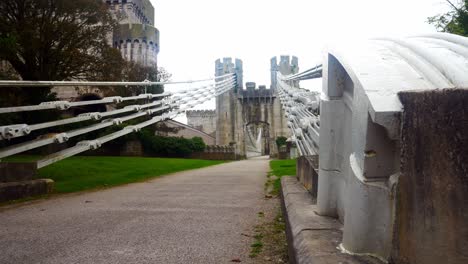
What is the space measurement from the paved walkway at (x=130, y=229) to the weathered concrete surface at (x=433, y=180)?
4.36ft

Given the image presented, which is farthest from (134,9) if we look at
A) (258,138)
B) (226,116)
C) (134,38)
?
(258,138)

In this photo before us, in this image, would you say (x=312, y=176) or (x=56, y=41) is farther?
(x=56, y=41)

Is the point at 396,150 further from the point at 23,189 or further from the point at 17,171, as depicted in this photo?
the point at 17,171

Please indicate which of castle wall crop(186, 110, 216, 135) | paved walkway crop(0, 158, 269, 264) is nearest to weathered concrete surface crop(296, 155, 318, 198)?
paved walkway crop(0, 158, 269, 264)

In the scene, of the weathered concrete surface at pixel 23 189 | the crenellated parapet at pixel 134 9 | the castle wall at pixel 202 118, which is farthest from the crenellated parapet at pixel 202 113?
the weathered concrete surface at pixel 23 189

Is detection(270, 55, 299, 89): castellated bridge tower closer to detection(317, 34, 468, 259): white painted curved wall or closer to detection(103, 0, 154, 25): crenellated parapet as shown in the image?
detection(103, 0, 154, 25): crenellated parapet

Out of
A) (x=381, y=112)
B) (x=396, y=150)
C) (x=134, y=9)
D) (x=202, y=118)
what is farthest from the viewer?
(x=202, y=118)

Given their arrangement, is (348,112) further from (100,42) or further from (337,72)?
(100,42)

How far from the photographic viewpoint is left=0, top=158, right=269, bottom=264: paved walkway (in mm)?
2390

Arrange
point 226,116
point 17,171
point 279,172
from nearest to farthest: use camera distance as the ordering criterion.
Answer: point 17,171 < point 279,172 < point 226,116

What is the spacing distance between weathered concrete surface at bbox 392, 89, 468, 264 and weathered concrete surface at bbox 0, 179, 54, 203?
4603mm

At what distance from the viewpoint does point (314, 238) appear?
165 centimetres

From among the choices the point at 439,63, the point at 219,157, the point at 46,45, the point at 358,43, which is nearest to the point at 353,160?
the point at 439,63

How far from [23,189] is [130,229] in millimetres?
2576
